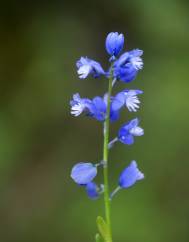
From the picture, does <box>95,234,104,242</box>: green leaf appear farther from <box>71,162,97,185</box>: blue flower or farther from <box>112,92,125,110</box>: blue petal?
<box>112,92,125,110</box>: blue petal

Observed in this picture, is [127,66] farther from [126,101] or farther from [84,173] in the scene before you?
[84,173]

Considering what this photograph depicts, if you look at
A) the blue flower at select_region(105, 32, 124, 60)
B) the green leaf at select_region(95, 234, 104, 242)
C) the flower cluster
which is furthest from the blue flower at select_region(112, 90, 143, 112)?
the green leaf at select_region(95, 234, 104, 242)

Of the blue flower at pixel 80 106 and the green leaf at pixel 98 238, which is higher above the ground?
the blue flower at pixel 80 106

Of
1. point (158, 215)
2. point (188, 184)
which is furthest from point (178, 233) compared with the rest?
point (188, 184)

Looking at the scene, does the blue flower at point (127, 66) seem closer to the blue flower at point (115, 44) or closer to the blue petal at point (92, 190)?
the blue flower at point (115, 44)

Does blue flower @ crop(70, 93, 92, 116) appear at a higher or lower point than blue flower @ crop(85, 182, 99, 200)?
higher

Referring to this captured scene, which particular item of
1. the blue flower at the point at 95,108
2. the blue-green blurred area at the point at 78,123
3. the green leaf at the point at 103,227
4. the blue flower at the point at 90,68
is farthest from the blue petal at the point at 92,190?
the blue-green blurred area at the point at 78,123
